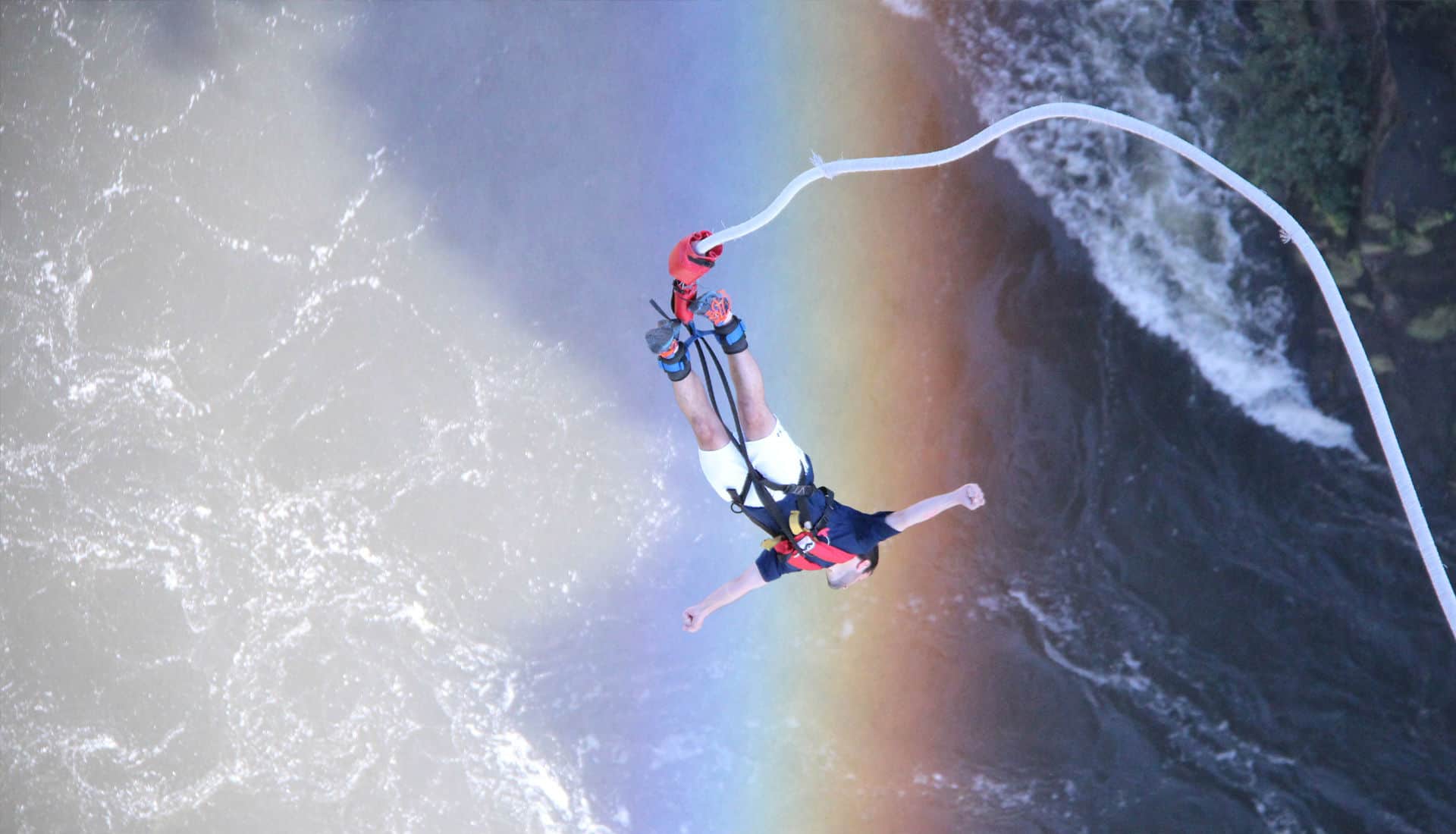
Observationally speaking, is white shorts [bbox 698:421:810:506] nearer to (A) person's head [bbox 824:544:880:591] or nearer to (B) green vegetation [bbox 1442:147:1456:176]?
(A) person's head [bbox 824:544:880:591]

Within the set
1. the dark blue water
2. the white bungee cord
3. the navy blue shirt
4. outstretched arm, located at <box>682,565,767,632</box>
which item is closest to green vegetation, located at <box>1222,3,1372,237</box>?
the dark blue water

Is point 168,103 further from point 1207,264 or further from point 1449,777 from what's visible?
point 1449,777

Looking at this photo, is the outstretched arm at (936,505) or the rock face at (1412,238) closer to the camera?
the outstretched arm at (936,505)

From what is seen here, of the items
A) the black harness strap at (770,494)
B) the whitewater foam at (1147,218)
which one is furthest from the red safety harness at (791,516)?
the whitewater foam at (1147,218)

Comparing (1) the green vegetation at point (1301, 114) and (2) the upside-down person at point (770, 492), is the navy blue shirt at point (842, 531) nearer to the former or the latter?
(2) the upside-down person at point (770, 492)

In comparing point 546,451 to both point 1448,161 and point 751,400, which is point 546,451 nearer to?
point 751,400

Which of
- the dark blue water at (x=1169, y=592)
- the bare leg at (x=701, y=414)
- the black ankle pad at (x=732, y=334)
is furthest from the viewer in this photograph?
the dark blue water at (x=1169, y=592)
